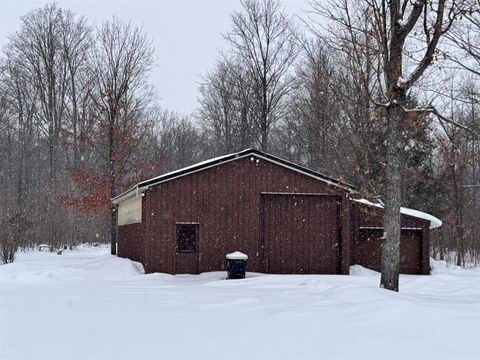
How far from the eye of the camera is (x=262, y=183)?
19.3 meters

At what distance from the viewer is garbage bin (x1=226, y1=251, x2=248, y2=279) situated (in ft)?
56.6

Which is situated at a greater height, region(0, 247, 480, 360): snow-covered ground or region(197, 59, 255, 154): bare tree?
region(197, 59, 255, 154): bare tree

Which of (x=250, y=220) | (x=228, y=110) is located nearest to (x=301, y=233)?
(x=250, y=220)

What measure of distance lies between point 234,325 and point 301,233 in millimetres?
11703

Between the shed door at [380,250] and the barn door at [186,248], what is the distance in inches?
273

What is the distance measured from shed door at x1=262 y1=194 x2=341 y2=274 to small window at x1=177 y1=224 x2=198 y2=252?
2523mm

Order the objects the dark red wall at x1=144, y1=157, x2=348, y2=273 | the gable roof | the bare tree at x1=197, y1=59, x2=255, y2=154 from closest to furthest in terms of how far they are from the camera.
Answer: the gable roof, the dark red wall at x1=144, y1=157, x2=348, y2=273, the bare tree at x1=197, y1=59, x2=255, y2=154

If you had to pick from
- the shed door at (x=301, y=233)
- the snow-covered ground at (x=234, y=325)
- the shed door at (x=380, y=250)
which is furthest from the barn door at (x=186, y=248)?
the shed door at (x=380, y=250)

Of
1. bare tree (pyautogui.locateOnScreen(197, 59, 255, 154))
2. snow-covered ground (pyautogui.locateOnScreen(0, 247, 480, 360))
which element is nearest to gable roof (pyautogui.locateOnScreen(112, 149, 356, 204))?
snow-covered ground (pyautogui.locateOnScreen(0, 247, 480, 360))

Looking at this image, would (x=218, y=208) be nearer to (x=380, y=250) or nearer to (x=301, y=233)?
(x=301, y=233)

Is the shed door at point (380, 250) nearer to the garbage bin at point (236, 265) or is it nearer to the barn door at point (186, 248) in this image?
the garbage bin at point (236, 265)

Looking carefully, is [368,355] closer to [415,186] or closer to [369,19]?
[369,19]

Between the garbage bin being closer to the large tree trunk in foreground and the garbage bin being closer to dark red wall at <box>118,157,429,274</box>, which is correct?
dark red wall at <box>118,157,429,274</box>

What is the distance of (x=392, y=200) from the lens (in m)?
11.3
